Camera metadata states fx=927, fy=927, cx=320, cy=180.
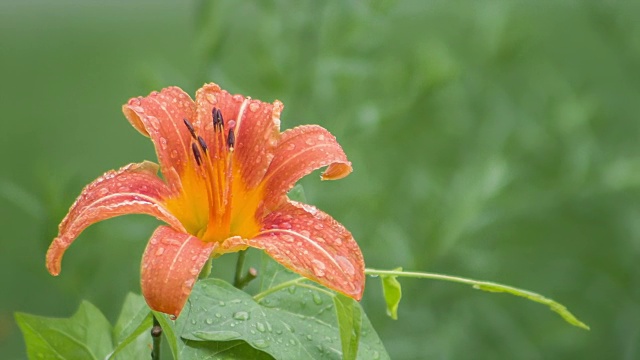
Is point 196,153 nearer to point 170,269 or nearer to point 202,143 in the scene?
point 202,143

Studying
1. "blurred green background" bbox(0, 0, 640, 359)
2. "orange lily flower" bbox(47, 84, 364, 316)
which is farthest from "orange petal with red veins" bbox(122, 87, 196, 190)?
"blurred green background" bbox(0, 0, 640, 359)

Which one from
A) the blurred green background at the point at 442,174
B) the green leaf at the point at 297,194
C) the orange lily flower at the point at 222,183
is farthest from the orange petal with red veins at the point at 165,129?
the blurred green background at the point at 442,174

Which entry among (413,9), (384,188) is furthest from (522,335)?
(413,9)

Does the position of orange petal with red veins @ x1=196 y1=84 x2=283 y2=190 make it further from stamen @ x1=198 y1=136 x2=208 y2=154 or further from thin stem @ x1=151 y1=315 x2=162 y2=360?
thin stem @ x1=151 y1=315 x2=162 y2=360

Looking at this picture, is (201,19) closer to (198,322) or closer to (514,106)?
(514,106)

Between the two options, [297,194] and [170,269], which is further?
[297,194]

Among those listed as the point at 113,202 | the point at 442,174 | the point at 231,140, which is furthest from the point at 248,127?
the point at 442,174

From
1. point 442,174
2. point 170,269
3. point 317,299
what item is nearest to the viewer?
point 170,269
